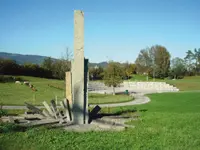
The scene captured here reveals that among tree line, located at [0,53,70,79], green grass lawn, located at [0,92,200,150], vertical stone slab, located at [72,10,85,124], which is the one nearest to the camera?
green grass lawn, located at [0,92,200,150]

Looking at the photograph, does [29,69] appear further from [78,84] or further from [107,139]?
[107,139]

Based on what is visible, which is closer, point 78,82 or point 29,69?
point 78,82

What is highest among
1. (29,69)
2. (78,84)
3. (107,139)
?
(29,69)

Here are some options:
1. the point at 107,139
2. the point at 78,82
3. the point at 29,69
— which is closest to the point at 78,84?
the point at 78,82

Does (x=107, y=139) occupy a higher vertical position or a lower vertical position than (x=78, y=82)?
lower

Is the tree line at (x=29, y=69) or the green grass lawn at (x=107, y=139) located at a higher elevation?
the tree line at (x=29, y=69)

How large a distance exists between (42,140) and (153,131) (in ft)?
14.1

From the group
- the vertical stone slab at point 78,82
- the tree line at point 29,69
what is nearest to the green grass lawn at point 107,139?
the vertical stone slab at point 78,82

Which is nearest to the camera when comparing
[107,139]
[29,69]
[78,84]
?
[107,139]

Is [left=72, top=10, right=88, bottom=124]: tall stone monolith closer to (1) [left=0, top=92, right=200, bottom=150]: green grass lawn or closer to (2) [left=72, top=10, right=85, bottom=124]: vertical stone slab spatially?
(2) [left=72, top=10, right=85, bottom=124]: vertical stone slab

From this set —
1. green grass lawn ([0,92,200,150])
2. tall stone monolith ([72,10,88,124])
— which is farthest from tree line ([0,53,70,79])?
green grass lawn ([0,92,200,150])

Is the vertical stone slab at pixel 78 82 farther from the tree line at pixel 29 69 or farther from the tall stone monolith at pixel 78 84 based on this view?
the tree line at pixel 29 69

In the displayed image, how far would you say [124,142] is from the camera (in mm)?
8953

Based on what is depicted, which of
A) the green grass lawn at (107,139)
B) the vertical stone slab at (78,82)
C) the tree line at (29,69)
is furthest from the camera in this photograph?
the tree line at (29,69)
